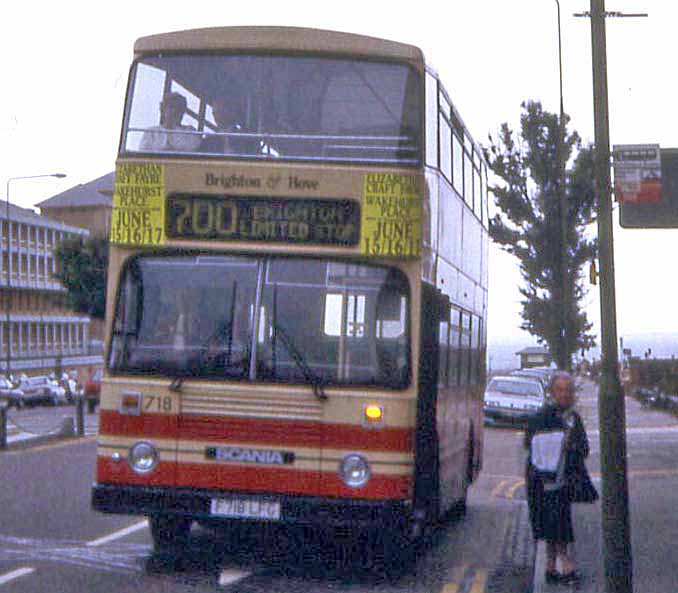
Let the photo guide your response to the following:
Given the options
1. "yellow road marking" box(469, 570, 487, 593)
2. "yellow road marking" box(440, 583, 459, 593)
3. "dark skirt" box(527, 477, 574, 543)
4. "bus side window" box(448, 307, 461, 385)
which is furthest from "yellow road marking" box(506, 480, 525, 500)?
"dark skirt" box(527, 477, 574, 543)

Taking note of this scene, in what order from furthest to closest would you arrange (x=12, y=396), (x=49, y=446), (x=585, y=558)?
(x=12, y=396) < (x=49, y=446) < (x=585, y=558)

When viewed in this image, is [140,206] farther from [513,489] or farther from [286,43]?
[513,489]

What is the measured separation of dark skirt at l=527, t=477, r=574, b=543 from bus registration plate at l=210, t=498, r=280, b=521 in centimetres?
205

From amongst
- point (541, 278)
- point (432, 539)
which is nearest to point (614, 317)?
point (432, 539)

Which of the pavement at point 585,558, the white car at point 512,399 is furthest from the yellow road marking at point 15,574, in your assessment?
the white car at point 512,399

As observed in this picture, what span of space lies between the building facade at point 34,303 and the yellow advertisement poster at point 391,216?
98.4 m

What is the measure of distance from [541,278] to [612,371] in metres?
64.0

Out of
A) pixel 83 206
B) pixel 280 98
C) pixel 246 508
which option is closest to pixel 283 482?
pixel 246 508

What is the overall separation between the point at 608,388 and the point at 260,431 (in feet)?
10.5

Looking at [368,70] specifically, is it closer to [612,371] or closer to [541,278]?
[612,371]

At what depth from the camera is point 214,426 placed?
12.4 m

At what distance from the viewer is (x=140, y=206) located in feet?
41.9

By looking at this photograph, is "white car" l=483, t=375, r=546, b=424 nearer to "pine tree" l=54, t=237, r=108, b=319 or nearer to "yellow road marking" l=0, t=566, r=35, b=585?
"yellow road marking" l=0, t=566, r=35, b=585

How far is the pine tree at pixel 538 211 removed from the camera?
72.7 m
